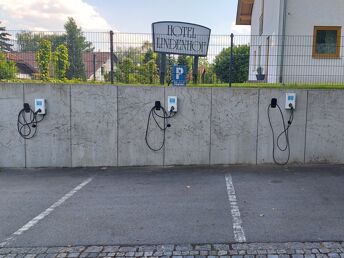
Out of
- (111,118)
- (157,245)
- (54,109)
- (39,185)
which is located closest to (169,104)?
(111,118)

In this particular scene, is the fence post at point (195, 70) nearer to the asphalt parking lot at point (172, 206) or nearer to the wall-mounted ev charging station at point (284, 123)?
the wall-mounted ev charging station at point (284, 123)

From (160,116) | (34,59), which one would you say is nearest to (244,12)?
(34,59)

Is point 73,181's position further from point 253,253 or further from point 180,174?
point 253,253

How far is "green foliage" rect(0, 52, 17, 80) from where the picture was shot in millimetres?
9047

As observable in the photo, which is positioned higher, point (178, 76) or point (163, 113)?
point (178, 76)

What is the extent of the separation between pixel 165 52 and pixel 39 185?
14.6 feet

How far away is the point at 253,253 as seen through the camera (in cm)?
398

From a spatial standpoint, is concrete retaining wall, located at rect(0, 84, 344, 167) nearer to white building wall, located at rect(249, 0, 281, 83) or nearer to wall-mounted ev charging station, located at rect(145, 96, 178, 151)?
wall-mounted ev charging station, located at rect(145, 96, 178, 151)

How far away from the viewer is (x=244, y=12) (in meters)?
26.6

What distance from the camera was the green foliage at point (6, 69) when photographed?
29.7 ft

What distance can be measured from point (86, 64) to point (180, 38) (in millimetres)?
2439

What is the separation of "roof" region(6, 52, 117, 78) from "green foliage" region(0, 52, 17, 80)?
0.38ft

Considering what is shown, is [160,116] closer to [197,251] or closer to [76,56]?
[76,56]

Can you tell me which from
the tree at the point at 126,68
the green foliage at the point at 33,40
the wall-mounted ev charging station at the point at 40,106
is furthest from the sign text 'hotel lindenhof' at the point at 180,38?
the wall-mounted ev charging station at the point at 40,106
